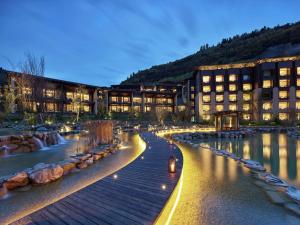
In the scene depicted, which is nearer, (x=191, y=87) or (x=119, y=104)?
(x=119, y=104)

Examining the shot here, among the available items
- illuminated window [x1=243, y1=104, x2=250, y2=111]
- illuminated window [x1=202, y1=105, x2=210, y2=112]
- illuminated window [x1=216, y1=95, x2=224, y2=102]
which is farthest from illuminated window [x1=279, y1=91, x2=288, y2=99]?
illuminated window [x1=202, y1=105, x2=210, y2=112]

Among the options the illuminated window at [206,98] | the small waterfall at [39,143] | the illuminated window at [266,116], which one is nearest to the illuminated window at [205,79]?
the illuminated window at [206,98]

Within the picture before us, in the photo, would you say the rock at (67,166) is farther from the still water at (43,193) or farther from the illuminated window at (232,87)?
the illuminated window at (232,87)

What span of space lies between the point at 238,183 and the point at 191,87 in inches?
2705

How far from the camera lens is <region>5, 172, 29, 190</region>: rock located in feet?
26.4

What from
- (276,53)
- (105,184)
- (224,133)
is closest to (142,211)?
(105,184)

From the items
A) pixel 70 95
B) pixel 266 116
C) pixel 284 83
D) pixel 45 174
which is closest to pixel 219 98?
pixel 266 116

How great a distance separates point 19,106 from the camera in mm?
39531

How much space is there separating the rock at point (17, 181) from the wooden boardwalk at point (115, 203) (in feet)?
9.72

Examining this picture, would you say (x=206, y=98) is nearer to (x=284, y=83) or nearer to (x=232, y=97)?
(x=232, y=97)

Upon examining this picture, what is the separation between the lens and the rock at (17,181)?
8039mm

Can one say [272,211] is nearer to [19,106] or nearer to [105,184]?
[105,184]

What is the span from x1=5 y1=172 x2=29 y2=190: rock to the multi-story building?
164 ft

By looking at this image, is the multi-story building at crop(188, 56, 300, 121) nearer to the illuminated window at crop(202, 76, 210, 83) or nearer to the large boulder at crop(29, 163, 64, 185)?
the illuminated window at crop(202, 76, 210, 83)
